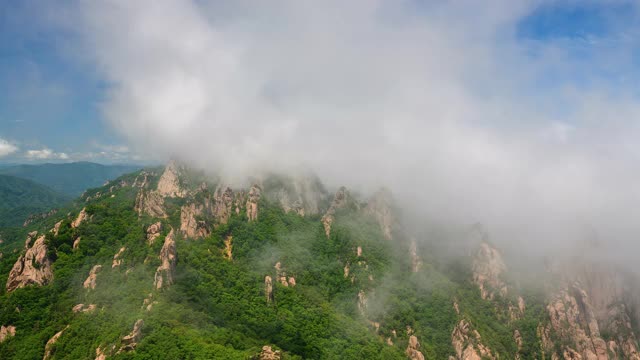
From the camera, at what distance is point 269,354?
465 feet

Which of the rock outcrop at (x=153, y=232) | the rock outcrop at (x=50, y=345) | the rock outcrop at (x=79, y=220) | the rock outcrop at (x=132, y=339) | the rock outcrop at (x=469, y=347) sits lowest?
the rock outcrop at (x=469, y=347)

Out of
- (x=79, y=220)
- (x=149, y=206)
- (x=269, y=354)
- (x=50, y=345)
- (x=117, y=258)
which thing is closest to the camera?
(x=50, y=345)

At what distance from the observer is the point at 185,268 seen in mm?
173000

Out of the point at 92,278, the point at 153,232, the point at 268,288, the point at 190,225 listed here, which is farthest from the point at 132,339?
the point at 190,225

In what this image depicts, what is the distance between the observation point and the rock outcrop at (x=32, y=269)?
156 m

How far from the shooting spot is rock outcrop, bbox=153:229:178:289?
158m

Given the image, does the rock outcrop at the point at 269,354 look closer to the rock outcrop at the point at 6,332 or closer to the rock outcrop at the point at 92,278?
the rock outcrop at the point at 92,278

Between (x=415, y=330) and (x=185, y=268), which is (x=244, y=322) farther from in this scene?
(x=415, y=330)

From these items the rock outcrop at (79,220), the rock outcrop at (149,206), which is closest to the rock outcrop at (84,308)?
the rock outcrop at (79,220)

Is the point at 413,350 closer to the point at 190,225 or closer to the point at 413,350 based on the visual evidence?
the point at 413,350

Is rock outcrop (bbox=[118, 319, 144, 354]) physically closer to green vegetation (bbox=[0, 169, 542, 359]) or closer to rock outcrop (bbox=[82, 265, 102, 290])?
green vegetation (bbox=[0, 169, 542, 359])

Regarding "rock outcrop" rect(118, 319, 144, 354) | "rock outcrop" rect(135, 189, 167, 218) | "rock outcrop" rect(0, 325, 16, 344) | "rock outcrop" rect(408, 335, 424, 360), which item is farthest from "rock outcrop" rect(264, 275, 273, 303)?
"rock outcrop" rect(0, 325, 16, 344)

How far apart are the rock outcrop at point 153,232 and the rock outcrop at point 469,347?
444 feet

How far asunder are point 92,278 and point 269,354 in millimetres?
69360
